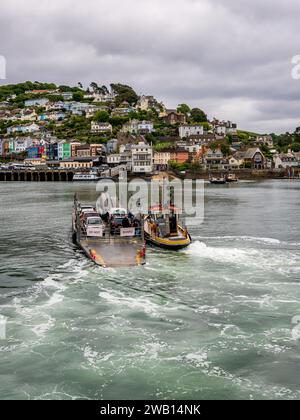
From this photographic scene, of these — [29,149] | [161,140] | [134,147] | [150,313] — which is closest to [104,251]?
[150,313]

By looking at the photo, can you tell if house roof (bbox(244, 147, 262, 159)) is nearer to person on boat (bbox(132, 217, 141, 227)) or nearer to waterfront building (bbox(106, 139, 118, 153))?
waterfront building (bbox(106, 139, 118, 153))

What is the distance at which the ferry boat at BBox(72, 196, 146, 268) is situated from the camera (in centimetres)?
2664

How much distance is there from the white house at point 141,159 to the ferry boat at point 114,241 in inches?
4345

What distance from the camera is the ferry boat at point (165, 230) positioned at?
102ft

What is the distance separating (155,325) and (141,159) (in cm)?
13300

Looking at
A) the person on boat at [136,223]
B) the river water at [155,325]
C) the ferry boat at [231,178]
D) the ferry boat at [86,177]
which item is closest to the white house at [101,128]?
the ferry boat at [86,177]

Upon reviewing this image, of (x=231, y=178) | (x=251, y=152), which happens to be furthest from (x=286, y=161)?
(x=231, y=178)

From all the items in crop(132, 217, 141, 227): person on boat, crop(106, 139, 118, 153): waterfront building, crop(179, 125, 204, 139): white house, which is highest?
crop(179, 125, 204, 139): white house

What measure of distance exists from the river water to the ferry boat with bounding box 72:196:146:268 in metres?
0.80

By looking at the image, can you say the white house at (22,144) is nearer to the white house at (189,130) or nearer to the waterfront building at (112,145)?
the waterfront building at (112,145)

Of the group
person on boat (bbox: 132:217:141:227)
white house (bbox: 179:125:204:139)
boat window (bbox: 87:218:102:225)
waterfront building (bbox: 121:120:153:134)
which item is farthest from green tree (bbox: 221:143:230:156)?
boat window (bbox: 87:218:102:225)

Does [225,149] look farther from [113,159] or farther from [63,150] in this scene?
[63,150]

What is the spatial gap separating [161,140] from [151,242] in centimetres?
14711

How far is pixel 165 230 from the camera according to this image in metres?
33.8
